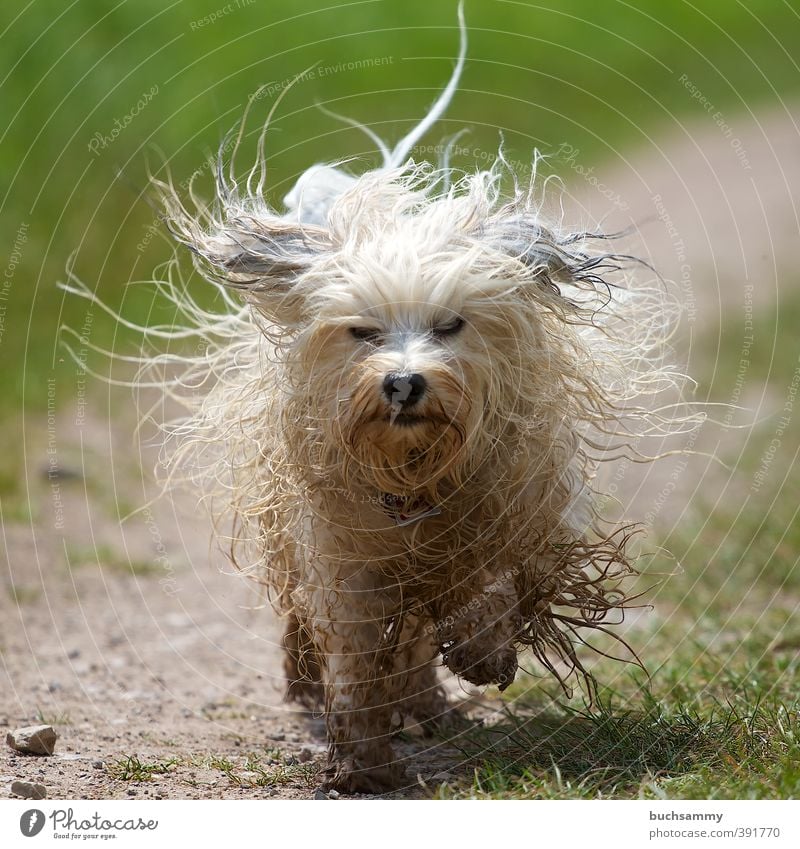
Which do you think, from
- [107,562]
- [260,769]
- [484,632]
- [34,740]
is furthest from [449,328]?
[107,562]

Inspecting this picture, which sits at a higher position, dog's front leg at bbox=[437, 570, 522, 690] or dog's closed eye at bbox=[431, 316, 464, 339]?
dog's closed eye at bbox=[431, 316, 464, 339]

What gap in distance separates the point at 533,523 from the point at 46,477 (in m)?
4.27

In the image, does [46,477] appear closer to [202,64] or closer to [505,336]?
[202,64]

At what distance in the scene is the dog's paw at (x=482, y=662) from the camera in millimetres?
3975

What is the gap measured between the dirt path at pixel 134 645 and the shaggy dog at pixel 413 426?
0.46 meters

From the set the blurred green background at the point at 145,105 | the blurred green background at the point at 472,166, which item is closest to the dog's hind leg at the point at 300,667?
the blurred green background at the point at 472,166

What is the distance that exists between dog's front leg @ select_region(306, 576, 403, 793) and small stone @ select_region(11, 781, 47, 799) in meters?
0.82

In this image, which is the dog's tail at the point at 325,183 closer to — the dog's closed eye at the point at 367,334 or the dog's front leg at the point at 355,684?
the dog's closed eye at the point at 367,334

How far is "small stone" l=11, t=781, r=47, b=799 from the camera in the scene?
12.0 ft

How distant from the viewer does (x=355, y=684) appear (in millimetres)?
3986

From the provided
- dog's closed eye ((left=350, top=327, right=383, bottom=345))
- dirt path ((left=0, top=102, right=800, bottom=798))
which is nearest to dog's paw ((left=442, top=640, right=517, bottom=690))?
dirt path ((left=0, top=102, right=800, bottom=798))

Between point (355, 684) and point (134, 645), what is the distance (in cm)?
213

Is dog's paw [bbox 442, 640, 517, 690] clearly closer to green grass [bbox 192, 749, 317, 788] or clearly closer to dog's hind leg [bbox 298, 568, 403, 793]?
dog's hind leg [bbox 298, 568, 403, 793]
